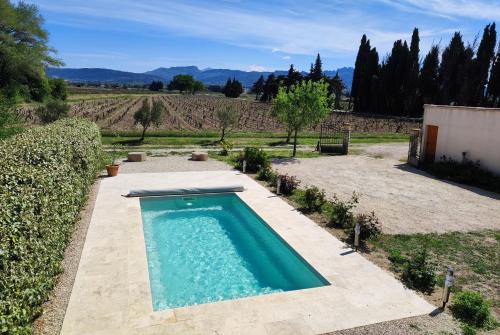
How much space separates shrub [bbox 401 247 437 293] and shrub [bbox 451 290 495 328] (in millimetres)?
648

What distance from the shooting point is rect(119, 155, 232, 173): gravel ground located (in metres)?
19.0

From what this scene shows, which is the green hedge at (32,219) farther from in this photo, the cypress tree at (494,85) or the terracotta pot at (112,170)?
the cypress tree at (494,85)

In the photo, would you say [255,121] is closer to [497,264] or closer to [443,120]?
[443,120]

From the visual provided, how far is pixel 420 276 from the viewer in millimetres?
8000

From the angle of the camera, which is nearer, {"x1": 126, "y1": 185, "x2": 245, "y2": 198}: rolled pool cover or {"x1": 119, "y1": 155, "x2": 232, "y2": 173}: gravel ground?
{"x1": 126, "y1": 185, "x2": 245, "y2": 198}: rolled pool cover

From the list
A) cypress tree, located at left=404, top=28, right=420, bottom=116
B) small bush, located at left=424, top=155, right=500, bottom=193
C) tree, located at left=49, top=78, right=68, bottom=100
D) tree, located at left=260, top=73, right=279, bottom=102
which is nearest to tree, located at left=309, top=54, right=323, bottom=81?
tree, located at left=260, top=73, right=279, bottom=102

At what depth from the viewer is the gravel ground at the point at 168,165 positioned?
62.2 feet

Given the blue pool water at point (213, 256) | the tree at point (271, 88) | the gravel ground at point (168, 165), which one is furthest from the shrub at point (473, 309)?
the tree at point (271, 88)

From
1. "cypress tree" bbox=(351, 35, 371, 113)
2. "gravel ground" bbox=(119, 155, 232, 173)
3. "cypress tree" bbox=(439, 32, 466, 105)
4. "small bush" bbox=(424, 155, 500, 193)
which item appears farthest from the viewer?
"cypress tree" bbox=(351, 35, 371, 113)

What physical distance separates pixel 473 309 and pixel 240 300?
4290mm

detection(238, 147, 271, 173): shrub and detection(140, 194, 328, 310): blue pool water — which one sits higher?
detection(238, 147, 271, 173): shrub

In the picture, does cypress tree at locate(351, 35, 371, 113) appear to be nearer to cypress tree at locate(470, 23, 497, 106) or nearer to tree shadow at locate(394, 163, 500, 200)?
cypress tree at locate(470, 23, 497, 106)

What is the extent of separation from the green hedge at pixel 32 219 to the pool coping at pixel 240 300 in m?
0.78

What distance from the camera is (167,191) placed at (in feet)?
47.9
